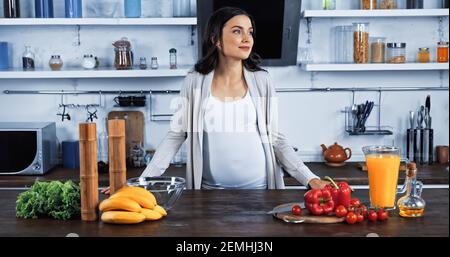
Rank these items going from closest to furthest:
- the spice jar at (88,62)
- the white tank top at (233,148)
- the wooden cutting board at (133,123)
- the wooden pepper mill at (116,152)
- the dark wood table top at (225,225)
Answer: the dark wood table top at (225,225) < the wooden pepper mill at (116,152) < the white tank top at (233,148) < the spice jar at (88,62) < the wooden cutting board at (133,123)

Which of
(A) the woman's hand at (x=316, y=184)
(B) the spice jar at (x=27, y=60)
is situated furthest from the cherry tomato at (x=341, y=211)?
(B) the spice jar at (x=27, y=60)

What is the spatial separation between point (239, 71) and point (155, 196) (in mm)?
1092

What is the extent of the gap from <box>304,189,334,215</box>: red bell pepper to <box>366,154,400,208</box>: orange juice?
0.17 metres

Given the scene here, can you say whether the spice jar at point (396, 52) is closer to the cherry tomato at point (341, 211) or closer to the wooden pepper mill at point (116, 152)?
the cherry tomato at point (341, 211)

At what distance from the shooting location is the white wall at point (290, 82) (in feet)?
15.4

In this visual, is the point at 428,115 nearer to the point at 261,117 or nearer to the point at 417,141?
the point at 417,141

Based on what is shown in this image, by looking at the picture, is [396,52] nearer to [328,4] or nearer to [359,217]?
[328,4]

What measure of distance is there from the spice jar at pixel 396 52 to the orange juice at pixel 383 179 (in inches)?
91.9

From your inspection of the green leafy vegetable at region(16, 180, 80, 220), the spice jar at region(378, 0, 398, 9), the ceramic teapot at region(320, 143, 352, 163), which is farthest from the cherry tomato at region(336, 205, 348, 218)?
the spice jar at region(378, 0, 398, 9)

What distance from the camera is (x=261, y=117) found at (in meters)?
3.17

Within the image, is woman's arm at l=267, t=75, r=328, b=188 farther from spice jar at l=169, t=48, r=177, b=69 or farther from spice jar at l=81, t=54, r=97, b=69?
A: spice jar at l=81, t=54, r=97, b=69

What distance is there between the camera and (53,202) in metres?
2.22
